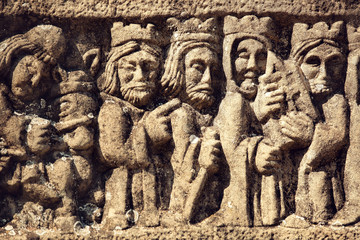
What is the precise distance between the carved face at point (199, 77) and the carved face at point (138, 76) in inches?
11.2

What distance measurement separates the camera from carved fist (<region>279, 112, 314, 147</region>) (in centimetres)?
614

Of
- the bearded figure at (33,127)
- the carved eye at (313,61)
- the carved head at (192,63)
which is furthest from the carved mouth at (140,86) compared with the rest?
the carved eye at (313,61)

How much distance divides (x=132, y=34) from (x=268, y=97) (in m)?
1.29

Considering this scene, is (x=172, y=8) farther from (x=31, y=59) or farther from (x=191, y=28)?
(x=31, y=59)

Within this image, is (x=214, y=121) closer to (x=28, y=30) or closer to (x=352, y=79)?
(x=352, y=79)

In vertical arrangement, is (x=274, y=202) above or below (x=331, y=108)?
below

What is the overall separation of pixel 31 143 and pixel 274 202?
81.0 inches

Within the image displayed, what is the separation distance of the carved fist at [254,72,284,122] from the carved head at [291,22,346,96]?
10.4 inches

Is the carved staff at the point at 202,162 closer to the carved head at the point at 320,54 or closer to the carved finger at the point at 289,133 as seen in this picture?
the carved finger at the point at 289,133

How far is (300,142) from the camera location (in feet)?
20.2

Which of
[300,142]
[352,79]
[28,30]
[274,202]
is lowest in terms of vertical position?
[274,202]

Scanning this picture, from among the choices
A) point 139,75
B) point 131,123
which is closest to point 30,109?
point 131,123

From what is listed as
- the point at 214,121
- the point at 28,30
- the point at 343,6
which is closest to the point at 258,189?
the point at 214,121

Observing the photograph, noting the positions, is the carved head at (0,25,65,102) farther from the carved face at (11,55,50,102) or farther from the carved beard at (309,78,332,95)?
the carved beard at (309,78,332,95)
